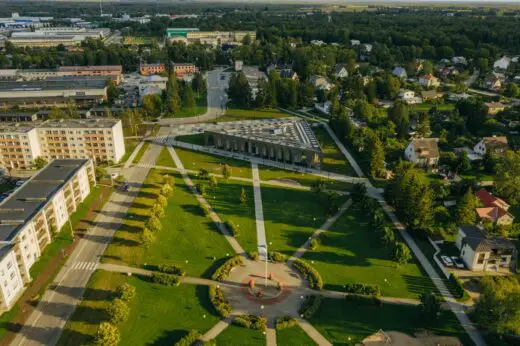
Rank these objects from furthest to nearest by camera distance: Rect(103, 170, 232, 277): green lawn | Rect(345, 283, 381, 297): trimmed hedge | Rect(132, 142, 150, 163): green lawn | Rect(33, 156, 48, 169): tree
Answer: Rect(132, 142, 150, 163): green lawn
Rect(33, 156, 48, 169): tree
Rect(103, 170, 232, 277): green lawn
Rect(345, 283, 381, 297): trimmed hedge

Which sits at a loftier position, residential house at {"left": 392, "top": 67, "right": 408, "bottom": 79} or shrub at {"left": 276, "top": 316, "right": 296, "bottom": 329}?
residential house at {"left": 392, "top": 67, "right": 408, "bottom": 79}

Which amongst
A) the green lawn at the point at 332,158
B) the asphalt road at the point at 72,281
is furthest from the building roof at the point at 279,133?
the asphalt road at the point at 72,281

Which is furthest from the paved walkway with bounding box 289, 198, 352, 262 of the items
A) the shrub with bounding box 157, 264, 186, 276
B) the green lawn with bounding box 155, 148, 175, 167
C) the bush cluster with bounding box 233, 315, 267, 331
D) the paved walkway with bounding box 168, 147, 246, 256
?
the green lawn with bounding box 155, 148, 175, 167

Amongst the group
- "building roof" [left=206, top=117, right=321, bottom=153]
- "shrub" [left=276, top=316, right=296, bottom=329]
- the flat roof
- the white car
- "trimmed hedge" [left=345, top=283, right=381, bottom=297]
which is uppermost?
the flat roof

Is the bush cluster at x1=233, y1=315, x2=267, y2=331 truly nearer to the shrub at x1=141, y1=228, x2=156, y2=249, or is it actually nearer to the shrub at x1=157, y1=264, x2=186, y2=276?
the shrub at x1=157, y1=264, x2=186, y2=276

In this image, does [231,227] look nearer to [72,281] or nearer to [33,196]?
[72,281]
